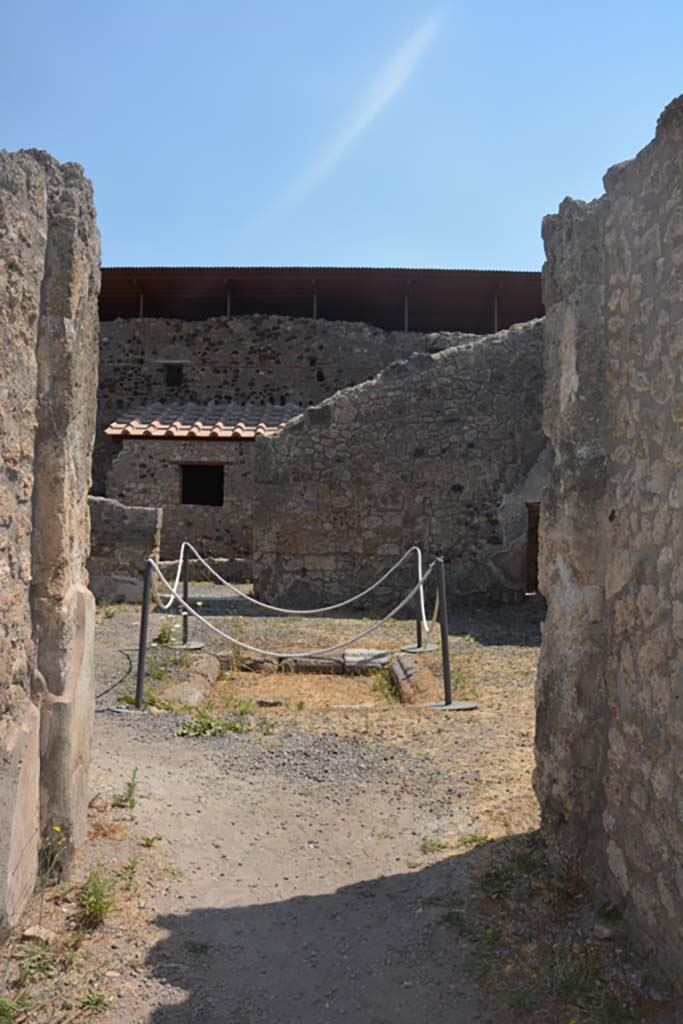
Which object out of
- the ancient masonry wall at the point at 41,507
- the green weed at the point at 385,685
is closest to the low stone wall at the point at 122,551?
the green weed at the point at 385,685

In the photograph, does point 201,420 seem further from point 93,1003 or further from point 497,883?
point 93,1003

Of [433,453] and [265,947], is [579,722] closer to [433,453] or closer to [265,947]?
[265,947]

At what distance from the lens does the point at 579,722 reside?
10.2 feet

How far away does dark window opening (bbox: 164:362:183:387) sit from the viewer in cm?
2000

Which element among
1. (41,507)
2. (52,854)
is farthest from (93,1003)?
(41,507)

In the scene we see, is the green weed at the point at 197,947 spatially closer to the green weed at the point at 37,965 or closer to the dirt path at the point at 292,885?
the dirt path at the point at 292,885

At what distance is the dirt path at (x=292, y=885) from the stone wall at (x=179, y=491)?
11384 millimetres

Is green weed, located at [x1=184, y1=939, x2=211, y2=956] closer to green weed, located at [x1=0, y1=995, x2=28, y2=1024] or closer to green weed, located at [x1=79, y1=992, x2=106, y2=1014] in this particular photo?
green weed, located at [x1=79, y1=992, x2=106, y2=1014]

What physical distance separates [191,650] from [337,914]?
5010mm

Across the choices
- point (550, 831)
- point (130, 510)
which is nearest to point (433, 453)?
point (130, 510)

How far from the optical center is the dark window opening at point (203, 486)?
20.9m

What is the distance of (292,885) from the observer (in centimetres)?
351

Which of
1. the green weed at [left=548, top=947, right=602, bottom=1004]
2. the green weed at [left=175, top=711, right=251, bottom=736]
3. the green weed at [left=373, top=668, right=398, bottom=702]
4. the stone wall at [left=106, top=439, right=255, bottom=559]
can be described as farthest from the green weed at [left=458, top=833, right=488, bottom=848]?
the stone wall at [left=106, top=439, right=255, bottom=559]

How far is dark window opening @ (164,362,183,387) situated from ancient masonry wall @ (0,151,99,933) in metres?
17.0
